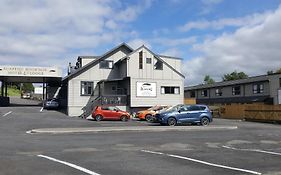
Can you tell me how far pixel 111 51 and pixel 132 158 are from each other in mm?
34444

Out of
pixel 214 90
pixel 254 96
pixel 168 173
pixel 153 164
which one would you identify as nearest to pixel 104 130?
pixel 153 164

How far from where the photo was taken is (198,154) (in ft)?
45.8

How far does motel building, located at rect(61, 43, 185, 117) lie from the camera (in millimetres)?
42594

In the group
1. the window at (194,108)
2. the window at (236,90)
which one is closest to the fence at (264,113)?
the window at (194,108)

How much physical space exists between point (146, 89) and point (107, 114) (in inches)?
341

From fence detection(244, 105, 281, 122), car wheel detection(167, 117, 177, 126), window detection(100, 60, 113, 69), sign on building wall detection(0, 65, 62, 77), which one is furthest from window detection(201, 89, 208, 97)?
car wheel detection(167, 117, 177, 126)

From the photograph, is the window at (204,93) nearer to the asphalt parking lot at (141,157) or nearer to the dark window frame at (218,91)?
the dark window frame at (218,91)

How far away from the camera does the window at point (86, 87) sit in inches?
1738

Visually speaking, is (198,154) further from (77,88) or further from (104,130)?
(77,88)

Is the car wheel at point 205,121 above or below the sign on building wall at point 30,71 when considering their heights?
below

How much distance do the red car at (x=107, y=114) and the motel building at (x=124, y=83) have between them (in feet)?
17.3

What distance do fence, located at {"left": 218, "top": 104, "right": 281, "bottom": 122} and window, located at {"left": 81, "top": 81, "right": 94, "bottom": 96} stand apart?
16.0 meters

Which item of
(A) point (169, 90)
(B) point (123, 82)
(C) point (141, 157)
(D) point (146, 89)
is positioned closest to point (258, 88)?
(A) point (169, 90)

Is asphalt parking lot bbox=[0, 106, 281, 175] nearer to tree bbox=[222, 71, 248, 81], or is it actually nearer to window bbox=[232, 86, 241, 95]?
window bbox=[232, 86, 241, 95]
